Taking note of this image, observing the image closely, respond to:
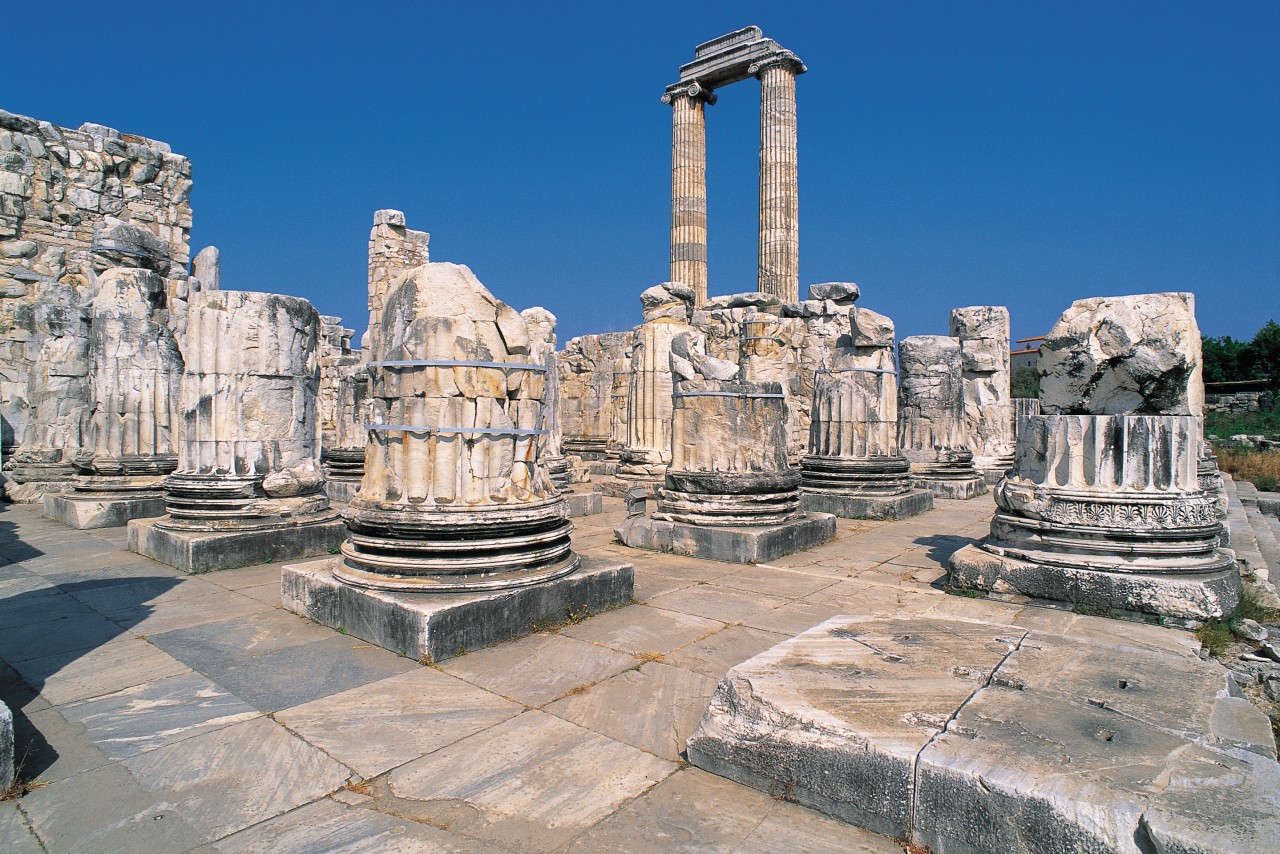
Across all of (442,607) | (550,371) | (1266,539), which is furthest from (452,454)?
(1266,539)

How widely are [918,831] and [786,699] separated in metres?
0.56

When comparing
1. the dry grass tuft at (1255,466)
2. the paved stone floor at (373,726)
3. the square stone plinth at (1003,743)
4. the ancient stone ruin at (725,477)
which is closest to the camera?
the square stone plinth at (1003,743)

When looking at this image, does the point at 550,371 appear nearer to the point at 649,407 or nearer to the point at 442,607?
the point at 649,407

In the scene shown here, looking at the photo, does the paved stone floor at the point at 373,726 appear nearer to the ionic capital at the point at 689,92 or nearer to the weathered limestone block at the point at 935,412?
the weathered limestone block at the point at 935,412

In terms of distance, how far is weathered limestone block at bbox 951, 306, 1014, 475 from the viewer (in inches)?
505

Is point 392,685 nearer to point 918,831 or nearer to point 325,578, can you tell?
point 325,578

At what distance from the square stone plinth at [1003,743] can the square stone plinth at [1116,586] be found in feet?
4.83

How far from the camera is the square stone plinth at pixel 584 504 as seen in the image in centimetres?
916

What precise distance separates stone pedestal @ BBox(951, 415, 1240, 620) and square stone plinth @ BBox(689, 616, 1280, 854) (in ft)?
5.02

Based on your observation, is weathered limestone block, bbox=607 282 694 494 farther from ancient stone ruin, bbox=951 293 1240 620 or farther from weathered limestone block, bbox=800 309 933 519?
ancient stone ruin, bbox=951 293 1240 620

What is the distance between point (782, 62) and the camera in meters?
20.8

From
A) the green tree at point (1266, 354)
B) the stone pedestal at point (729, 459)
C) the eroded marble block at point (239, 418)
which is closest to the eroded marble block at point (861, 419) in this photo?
the stone pedestal at point (729, 459)

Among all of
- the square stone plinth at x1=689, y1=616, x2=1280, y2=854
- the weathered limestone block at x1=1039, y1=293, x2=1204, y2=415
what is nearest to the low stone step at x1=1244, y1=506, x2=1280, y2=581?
the weathered limestone block at x1=1039, y1=293, x2=1204, y2=415

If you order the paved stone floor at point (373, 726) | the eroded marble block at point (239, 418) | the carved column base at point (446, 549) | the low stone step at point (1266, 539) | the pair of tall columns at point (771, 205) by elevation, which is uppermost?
the pair of tall columns at point (771, 205)
